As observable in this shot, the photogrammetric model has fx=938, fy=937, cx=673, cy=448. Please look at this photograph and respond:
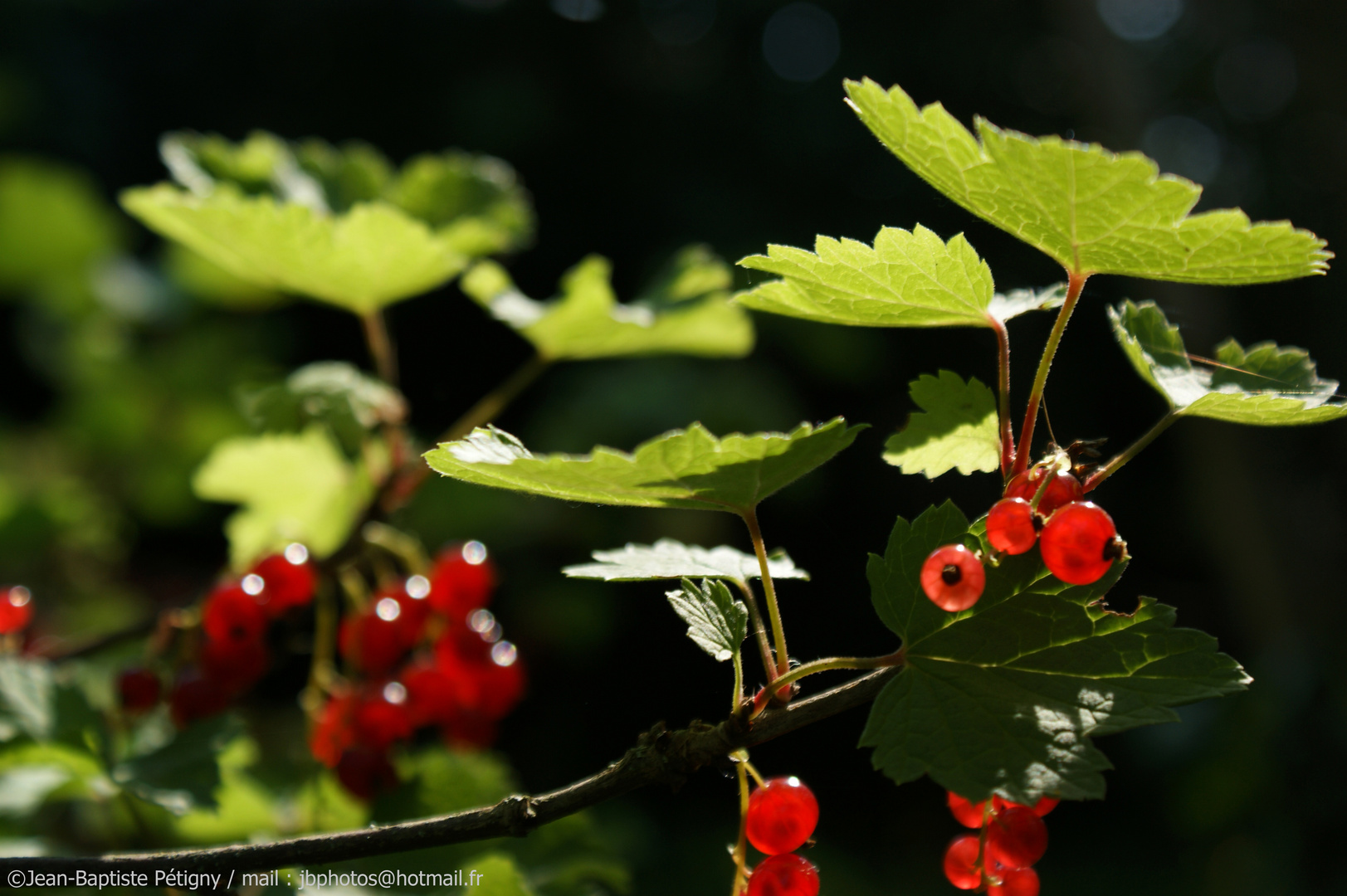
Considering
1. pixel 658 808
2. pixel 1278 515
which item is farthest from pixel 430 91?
pixel 1278 515

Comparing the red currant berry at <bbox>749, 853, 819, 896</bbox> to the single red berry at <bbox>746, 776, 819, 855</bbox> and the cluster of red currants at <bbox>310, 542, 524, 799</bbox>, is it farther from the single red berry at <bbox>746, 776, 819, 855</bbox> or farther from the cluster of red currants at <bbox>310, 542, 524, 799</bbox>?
the cluster of red currants at <bbox>310, 542, 524, 799</bbox>

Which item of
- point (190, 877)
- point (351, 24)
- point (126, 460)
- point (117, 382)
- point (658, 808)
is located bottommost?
point (658, 808)

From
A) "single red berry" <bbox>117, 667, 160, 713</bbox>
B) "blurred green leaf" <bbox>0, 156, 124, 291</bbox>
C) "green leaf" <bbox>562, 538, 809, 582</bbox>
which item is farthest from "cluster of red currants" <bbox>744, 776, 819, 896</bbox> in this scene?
"blurred green leaf" <bbox>0, 156, 124, 291</bbox>

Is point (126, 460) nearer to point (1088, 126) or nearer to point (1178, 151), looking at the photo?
point (1088, 126)

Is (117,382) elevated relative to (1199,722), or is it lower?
elevated

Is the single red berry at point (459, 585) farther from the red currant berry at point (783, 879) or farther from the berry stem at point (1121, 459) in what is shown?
the berry stem at point (1121, 459)

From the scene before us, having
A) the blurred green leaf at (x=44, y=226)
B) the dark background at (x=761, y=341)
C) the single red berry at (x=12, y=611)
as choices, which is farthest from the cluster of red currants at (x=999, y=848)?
the blurred green leaf at (x=44, y=226)

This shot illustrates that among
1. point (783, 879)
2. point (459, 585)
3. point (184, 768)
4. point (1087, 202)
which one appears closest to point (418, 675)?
point (459, 585)
